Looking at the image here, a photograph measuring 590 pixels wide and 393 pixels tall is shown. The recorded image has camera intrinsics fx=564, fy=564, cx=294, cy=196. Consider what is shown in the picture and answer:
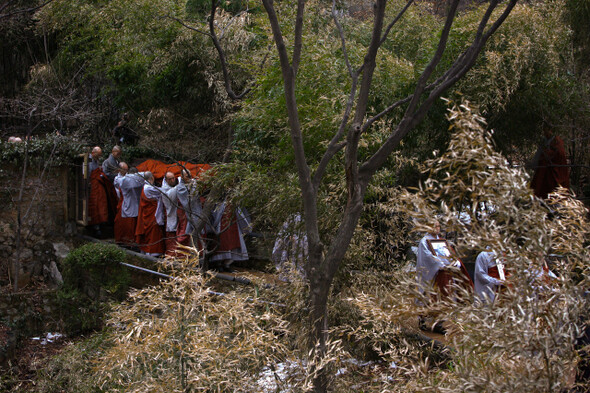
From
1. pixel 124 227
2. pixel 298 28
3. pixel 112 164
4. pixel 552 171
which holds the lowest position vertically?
pixel 124 227

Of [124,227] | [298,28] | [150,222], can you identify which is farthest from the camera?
[124,227]

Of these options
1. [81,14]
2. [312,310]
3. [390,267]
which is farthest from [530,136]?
[81,14]

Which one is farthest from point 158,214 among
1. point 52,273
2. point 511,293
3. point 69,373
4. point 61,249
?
point 511,293

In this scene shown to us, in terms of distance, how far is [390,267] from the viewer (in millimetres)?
5520

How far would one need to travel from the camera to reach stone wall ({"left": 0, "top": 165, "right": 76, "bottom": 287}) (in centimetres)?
1077

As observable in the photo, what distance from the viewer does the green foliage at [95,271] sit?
8.14 meters

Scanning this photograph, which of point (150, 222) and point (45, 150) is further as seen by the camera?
point (45, 150)

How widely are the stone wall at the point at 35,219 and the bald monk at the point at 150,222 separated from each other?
6.88 ft

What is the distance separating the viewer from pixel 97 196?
1170 cm

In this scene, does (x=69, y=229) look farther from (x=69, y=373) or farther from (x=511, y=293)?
(x=511, y=293)

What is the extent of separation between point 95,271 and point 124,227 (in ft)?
10.1

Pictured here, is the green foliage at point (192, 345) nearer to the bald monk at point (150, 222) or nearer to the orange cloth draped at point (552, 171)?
the orange cloth draped at point (552, 171)

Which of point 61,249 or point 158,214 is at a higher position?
point 158,214

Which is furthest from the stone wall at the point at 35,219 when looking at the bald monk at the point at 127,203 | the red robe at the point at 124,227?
the bald monk at the point at 127,203
